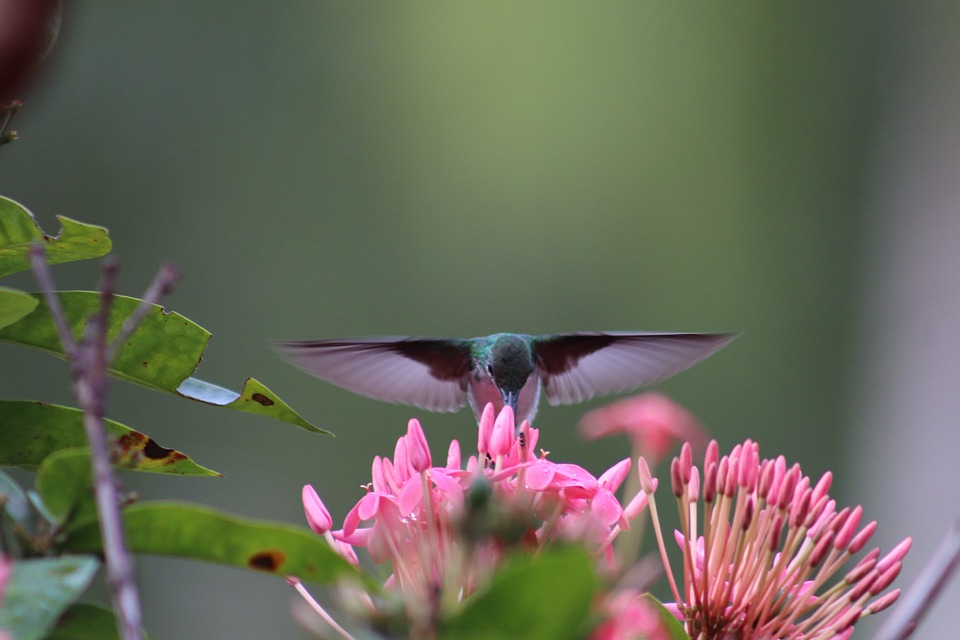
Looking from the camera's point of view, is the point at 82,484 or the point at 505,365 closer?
the point at 82,484

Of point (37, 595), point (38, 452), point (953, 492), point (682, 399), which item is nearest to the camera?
point (37, 595)

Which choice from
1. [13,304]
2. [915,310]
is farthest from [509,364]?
[915,310]

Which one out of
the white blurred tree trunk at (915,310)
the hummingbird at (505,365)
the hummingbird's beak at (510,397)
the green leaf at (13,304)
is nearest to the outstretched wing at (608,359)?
the hummingbird at (505,365)

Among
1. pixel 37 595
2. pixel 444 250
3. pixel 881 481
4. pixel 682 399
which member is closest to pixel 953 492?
pixel 881 481

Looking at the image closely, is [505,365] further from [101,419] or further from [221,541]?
[101,419]

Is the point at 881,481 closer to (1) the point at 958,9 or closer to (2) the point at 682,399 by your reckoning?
(2) the point at 682,399

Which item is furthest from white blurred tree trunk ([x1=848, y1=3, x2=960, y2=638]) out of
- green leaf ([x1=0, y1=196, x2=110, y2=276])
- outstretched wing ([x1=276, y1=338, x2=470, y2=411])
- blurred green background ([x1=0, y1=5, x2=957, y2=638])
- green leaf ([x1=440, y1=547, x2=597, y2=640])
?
green leaf ([x1=440, y1=547, x2=597, y2=640])
